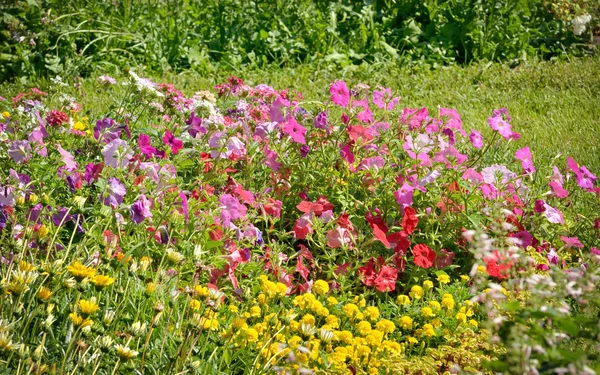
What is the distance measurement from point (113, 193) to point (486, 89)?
162 inches

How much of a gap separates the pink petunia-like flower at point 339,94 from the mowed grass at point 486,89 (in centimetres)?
177

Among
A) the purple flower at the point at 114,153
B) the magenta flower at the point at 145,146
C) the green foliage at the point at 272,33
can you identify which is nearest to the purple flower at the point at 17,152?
the purple flower at the point at 114,153

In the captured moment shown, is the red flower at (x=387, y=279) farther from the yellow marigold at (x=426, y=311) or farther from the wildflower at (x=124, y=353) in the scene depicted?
the wildflower at (x=124, y=353)

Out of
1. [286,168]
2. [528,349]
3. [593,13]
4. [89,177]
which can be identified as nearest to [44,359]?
[89,177]

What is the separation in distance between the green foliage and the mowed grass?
29 centimetres

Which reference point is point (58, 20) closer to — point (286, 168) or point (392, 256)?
point (286, 168)

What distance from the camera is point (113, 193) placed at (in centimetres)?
291

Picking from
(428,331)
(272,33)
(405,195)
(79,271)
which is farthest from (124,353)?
(272,33)

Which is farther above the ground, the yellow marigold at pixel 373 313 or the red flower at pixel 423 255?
the yellow marigold at pixel 373 313

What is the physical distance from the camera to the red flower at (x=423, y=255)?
3.19 meters

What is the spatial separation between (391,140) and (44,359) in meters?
1.89

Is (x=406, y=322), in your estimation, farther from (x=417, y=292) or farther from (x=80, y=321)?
(x=80, y=321)

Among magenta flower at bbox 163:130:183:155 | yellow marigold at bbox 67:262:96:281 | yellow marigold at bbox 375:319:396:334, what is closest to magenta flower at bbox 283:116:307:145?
magenta flower at bbox 163:130:183:155

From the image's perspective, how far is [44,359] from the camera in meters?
2.26
